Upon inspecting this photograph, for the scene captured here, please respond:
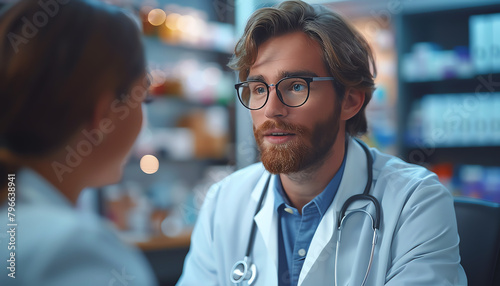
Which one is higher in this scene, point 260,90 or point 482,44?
point 482,44

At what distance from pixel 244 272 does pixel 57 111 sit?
800mm

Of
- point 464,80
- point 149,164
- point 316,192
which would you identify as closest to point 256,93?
point 316,192

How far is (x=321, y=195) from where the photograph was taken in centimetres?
137

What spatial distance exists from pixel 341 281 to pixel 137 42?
85 cm

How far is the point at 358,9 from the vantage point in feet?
11.8

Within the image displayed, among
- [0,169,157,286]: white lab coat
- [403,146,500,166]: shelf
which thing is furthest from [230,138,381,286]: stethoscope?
[403,146,500,166]: shelf

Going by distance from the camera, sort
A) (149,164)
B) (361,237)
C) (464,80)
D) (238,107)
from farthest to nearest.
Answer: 1. (238,107)
2. (464,80)
3. (149,164)
4. (361,237)

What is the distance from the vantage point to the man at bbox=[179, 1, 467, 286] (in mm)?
1204

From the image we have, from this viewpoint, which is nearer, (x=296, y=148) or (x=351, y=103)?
(x=296, y=148)

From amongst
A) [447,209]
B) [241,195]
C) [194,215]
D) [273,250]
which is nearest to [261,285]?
[273,250]

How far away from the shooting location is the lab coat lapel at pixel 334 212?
4.09ft

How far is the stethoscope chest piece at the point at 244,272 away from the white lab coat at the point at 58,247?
0.63 m

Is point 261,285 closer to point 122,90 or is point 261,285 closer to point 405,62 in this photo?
point 122,90

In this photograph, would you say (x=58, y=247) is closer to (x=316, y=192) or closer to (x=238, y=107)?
(x=316, y=192)
